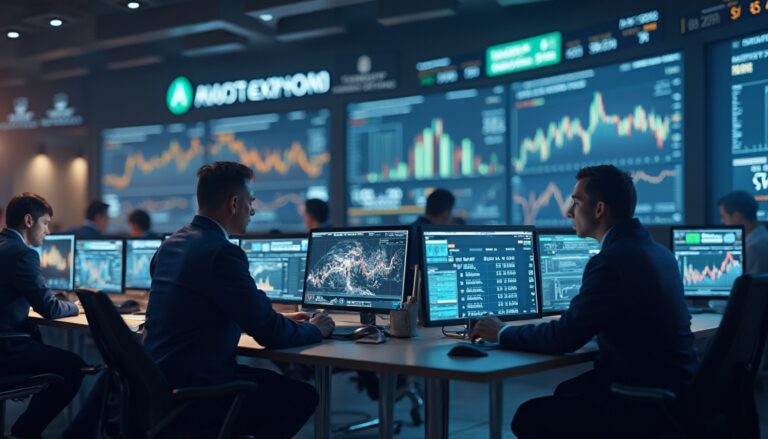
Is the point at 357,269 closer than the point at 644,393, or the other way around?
the point at 644,393

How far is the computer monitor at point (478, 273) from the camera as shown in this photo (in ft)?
9.22

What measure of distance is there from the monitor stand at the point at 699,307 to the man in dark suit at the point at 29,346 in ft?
9.88

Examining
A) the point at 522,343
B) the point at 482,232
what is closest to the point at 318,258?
the point at 482,232

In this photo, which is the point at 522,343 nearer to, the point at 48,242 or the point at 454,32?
the point at 48,242

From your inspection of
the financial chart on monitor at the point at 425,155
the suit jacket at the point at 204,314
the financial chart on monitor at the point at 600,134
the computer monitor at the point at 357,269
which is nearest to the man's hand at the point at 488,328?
the computer monitor at the point at 357,269

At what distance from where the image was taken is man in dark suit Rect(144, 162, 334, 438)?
2406 mm

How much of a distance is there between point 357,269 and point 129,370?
3.63ft

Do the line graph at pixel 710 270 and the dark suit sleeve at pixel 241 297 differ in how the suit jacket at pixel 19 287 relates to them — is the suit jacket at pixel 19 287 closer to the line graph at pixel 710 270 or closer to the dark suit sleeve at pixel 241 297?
the dark suit sleeve at pixel 241 297

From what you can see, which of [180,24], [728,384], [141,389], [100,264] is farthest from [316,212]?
[728,384]

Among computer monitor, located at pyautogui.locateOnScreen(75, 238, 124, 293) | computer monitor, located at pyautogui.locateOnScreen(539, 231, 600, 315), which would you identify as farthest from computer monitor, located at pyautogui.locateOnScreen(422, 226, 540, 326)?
computer monitor, located at pyautogui.locateOnScreen(75, 238, 124, 293)

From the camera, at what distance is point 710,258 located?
4078 millimetres

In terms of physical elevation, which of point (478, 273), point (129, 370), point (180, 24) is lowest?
point (129, 370)

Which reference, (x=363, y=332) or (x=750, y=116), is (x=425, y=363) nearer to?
(x=363, y=332)

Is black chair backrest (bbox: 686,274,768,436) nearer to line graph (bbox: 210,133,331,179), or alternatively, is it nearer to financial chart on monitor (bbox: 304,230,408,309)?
financial chart on monitor (bbox: 304,230,408,309)
